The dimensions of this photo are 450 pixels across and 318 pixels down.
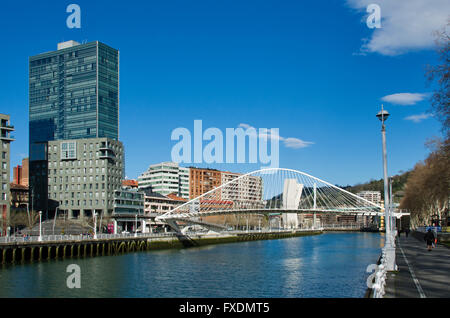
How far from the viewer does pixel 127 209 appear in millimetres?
103438

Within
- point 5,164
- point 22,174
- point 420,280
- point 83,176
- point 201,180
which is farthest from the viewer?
point 201,180

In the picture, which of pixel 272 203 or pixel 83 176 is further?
pixel 272 203

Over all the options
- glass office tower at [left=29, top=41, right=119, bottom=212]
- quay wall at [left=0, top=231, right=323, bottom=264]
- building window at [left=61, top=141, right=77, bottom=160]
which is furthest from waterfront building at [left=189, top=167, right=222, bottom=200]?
quay wall at [left=0, top=231, right=323, bottom=264]

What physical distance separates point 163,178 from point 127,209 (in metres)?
51.9

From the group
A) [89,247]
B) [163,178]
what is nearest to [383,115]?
[89,247]

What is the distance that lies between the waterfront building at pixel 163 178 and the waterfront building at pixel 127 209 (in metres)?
44.2

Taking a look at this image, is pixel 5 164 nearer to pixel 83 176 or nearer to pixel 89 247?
pixel 83 176

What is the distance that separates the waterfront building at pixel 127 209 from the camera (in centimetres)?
9896

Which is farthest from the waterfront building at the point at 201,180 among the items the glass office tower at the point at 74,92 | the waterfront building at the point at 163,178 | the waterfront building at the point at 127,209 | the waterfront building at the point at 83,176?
the waterfront building at the point at 83,176

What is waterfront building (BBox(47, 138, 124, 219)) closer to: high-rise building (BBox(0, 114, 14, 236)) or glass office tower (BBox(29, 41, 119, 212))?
high-rise building (BBox(0, 114, 14, 236))

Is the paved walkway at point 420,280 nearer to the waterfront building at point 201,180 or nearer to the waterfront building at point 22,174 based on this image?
the waterfront building at point 201,180

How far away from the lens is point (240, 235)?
334 feet
